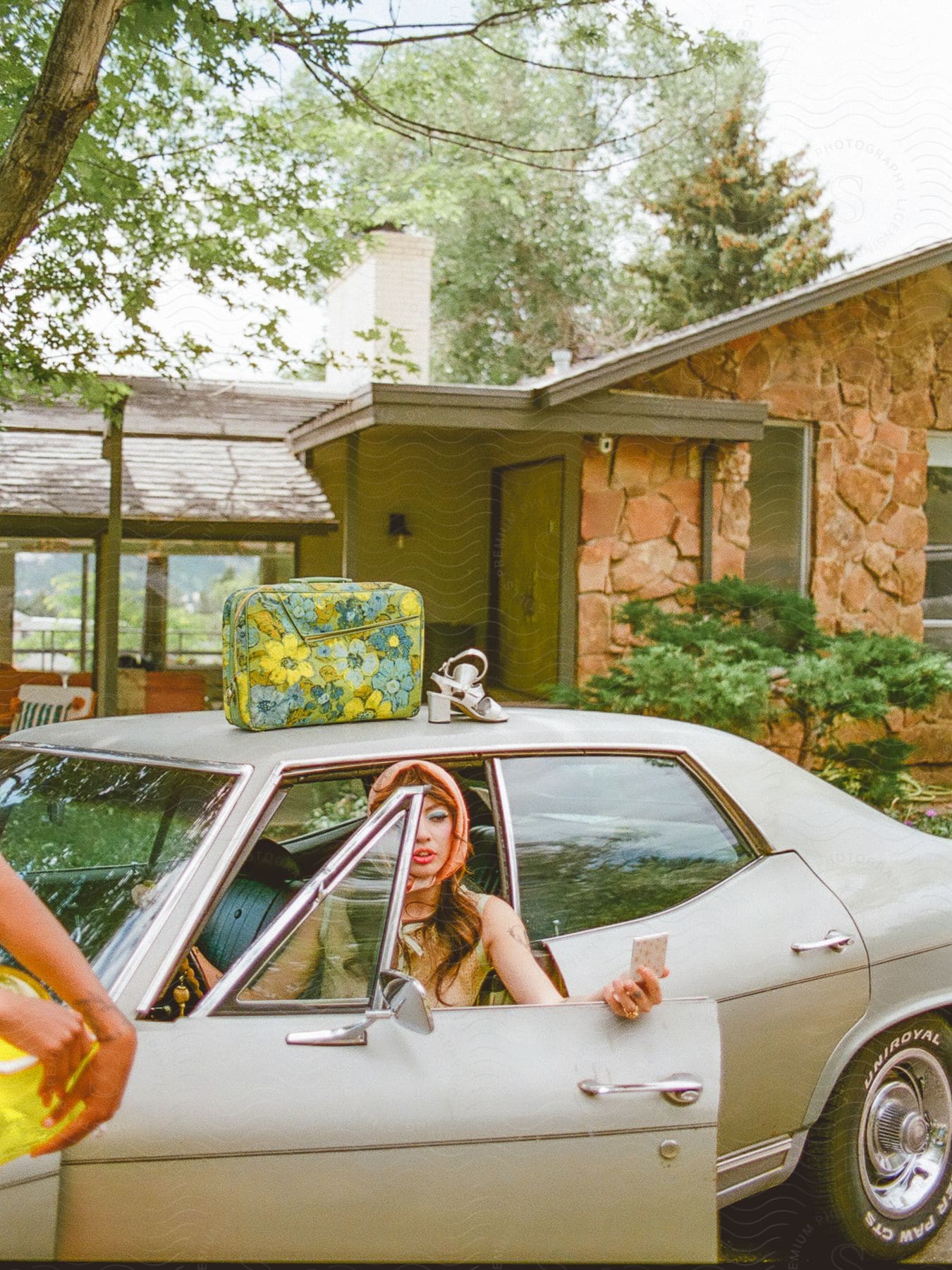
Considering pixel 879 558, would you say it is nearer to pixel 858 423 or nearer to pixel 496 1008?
pixel 858 423

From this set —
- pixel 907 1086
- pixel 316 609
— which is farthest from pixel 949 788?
pixel 316 609

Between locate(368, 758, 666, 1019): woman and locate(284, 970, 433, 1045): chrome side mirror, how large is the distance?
36 centimetres

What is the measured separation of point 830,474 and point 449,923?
7714mm

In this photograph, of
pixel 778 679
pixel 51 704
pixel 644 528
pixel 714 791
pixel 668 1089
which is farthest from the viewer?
pixel 644 528

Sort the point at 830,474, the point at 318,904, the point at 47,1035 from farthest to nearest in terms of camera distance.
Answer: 1. the point at 830,474
2. the point at 318,904
3. the point at 47,1035

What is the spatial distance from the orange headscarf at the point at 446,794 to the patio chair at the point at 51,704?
657 cm

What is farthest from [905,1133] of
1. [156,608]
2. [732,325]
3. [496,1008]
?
[156,608]

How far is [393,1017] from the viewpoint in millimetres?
2049

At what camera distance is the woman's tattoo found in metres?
2.54

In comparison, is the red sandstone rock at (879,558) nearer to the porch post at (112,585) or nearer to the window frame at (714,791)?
the porch post at (112,585)

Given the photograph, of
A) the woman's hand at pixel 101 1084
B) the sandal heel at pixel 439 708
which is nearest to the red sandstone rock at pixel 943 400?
the sandal heel at pixel 439 708

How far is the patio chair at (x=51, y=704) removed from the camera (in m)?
8.67

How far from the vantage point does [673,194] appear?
26734 mm

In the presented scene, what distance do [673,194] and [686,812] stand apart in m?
25.9
